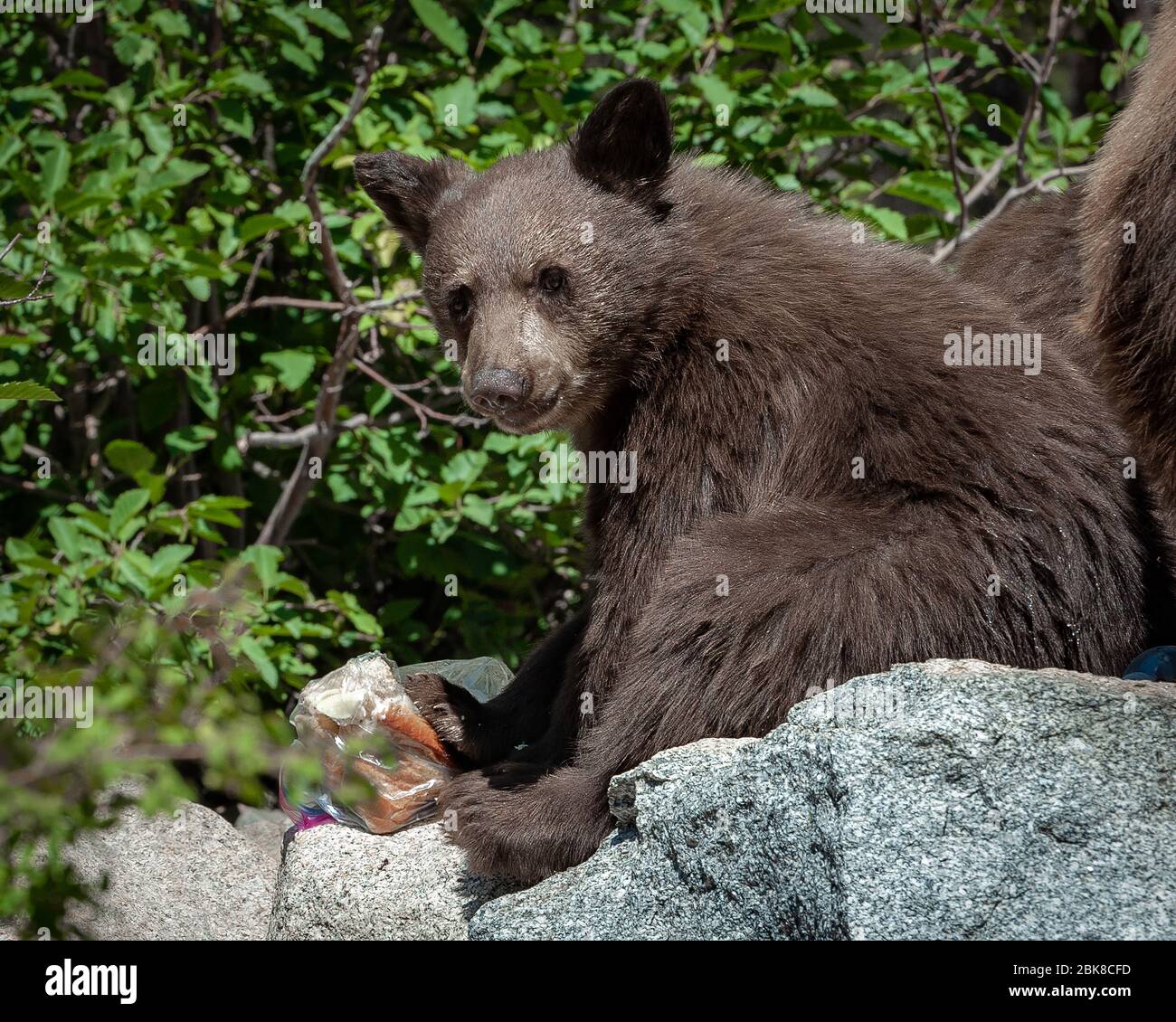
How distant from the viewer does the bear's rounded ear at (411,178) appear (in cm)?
554

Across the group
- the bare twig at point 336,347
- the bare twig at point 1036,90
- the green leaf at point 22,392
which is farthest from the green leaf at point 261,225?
the bare twig at point 1036,90

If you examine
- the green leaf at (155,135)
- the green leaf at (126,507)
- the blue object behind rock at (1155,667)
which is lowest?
the green leaf at (126,507)

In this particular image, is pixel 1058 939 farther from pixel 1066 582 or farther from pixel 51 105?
pixel 51 105

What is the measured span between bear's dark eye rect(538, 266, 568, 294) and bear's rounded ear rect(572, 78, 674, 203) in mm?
382

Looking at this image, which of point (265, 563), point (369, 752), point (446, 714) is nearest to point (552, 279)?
point (446, 714)

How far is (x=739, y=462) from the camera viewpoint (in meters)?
4.47

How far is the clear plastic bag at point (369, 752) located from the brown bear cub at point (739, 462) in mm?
122

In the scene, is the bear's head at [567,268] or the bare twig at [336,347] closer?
the bear's head at [567,268]

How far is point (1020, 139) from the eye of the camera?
7539mm

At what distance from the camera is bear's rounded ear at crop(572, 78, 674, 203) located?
5012 mm

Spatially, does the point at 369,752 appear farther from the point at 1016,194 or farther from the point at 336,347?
the point at 1016,194

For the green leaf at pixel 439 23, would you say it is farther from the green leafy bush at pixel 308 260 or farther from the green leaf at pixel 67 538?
the green leaf at pixel 67 538
